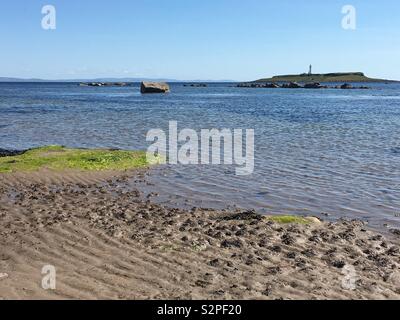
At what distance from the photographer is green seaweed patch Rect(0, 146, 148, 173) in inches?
890

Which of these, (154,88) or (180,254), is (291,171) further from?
(154,88)

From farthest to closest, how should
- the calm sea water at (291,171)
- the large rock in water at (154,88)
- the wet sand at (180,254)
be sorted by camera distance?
1. the large rock in water at (154,88)
2. the calm sea water at (291,171)
3. the wet sand at (180,254)

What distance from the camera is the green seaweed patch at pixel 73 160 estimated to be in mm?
22594

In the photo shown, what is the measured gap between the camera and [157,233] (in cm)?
1324

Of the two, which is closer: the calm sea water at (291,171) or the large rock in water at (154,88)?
the calm sea water at (291,171)

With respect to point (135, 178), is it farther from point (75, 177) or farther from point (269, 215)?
point (269, 215)

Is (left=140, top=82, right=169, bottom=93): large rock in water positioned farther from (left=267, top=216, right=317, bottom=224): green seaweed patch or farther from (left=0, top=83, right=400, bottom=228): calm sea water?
(left=267, top=216, right=317, bottom=224): green seaweed patch

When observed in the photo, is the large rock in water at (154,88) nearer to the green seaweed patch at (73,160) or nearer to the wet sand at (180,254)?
the green seaweed patch at (73,160)

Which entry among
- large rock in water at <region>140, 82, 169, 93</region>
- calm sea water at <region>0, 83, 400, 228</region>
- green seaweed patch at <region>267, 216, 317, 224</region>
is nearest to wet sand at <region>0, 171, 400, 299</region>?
green seaweed patch at <region>267, 216, 317, 224</region>

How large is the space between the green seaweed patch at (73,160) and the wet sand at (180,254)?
5.88 metres

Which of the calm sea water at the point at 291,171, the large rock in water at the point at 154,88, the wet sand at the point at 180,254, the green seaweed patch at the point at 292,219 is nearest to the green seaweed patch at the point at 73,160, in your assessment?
the calm sea water at the point at 291,171

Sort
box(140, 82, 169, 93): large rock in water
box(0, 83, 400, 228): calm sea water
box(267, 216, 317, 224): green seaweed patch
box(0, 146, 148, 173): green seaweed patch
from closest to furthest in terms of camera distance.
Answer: box(267, 216, 317, 224): green seaweed patch
box(0, 83, 400, 228): calm sea water
box(0, 146, 148, 173): green seaweed patch
box(140, 82, 169, 93): large rock in water

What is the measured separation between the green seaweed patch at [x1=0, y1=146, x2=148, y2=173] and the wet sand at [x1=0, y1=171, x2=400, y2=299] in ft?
19.3

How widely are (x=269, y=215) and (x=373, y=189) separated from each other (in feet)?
19.2
